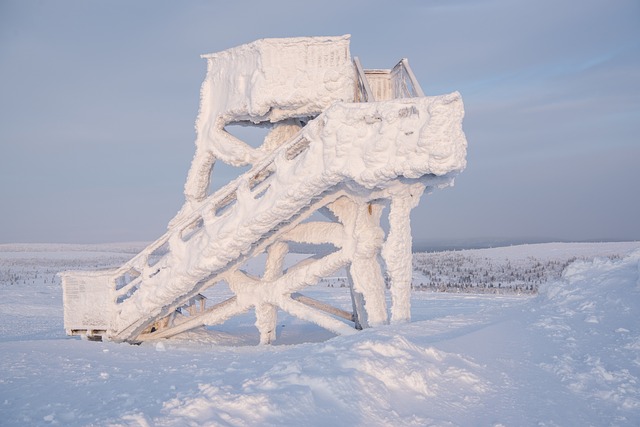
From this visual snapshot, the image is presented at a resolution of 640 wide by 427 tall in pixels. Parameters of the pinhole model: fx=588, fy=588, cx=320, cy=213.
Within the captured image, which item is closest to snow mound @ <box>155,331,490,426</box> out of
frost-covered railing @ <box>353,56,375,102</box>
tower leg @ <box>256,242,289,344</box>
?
frost-covered railing @ <box>353,56,375,102</box>

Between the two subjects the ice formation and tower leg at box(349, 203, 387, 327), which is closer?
the ice formation

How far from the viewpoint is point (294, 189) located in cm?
934

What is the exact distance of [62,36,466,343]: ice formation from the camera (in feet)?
29.0

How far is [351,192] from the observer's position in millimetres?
10156

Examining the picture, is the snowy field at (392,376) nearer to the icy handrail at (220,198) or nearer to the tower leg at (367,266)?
the tower leg at (367,266)

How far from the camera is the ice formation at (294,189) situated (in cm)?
884

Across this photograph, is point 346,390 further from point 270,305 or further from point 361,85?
point 361,85

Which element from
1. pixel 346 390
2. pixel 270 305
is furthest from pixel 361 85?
pixel 346 390

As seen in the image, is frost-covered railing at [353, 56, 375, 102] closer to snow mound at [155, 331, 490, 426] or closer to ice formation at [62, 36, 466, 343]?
Answer: ice formation at [62, 36, 466, 343]

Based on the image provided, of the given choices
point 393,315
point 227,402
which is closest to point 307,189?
point 393,315

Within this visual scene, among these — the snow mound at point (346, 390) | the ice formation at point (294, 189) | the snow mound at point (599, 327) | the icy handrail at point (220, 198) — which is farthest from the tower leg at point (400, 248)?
the snow mound at point (346, 390)

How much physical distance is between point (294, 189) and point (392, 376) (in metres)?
4.07

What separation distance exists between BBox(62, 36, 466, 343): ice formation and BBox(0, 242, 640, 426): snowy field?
5.36 feet

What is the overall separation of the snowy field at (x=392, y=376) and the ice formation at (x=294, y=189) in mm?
1635
